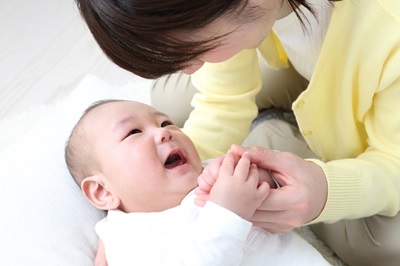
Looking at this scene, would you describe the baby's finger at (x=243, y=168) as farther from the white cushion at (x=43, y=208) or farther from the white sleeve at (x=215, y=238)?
the white cushion at (x=43, y=208)

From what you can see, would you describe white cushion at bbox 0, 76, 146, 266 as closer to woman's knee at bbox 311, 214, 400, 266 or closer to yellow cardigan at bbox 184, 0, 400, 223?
yellow cardigan at bbox 184, 0, 400, 223

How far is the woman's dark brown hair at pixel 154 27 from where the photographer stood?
1.93ft

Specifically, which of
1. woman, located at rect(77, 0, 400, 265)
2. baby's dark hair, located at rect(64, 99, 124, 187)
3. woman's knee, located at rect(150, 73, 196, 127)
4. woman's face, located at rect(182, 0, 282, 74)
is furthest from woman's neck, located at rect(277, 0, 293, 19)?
woman's knee, located at rect(150, 73, 196, 127)

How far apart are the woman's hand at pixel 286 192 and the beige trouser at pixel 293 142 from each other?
0.22m

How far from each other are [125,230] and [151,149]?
0.13 metres

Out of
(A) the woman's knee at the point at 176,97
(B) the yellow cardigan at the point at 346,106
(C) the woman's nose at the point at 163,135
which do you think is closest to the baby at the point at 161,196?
(C) the woman's nose at the point at 163,135

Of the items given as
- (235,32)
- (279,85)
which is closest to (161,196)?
(235,32)

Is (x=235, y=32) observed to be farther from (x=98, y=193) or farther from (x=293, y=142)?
(x=293, y=142)

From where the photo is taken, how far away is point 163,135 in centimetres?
88

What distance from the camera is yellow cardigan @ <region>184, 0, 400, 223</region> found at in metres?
0.82

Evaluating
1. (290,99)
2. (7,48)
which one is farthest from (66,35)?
(290,99)

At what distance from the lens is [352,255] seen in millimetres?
1022

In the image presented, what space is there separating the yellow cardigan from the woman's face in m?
0.18

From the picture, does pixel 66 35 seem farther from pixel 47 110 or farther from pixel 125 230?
pixel 125 230
